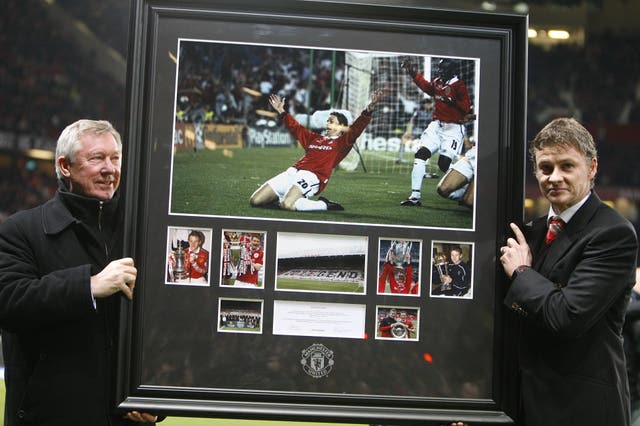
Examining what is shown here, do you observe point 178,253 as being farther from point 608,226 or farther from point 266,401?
point 608,226

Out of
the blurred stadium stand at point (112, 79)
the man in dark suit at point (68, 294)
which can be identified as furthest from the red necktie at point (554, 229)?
the blurred stadium stand at point (112, 79)

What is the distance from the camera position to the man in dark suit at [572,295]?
1.71 m

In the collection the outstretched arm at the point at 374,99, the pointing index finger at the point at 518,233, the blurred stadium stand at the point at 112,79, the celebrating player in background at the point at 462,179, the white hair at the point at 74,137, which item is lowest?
the pointing index finger at the point at 518,233

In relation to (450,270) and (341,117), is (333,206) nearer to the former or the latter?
(341,117)

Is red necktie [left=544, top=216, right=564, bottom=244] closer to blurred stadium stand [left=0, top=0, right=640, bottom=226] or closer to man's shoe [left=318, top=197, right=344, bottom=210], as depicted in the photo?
man's shoe [left=318, top=197, right=344, bottom=210]

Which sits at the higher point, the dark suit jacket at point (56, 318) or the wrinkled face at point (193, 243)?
the wrinkled face at point (193, 243)

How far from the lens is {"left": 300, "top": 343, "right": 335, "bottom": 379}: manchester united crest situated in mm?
1785

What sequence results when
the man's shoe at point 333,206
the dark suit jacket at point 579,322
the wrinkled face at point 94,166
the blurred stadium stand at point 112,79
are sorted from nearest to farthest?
the dark suit jacket at point 579,322 → the man's shoe at point 333,206 → the wrinkled face at point 94,166 → the blurred stadium stand at point 112,79

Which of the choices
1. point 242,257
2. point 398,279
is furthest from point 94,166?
point 398,279

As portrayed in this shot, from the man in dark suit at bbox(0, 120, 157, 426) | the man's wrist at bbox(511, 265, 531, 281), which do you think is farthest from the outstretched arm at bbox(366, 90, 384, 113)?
the man in dark suit at bbox(0, 120, 157, 426)

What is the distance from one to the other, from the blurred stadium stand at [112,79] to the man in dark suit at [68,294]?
38.0ft

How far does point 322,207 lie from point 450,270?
397 millimetres

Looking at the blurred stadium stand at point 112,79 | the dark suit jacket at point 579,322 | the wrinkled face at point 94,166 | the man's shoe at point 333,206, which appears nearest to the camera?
the dark suit jacket at point 579,322

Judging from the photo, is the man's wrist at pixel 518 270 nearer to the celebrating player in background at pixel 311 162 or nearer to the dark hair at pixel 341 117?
the celebrating player in background at pixel 311 162
